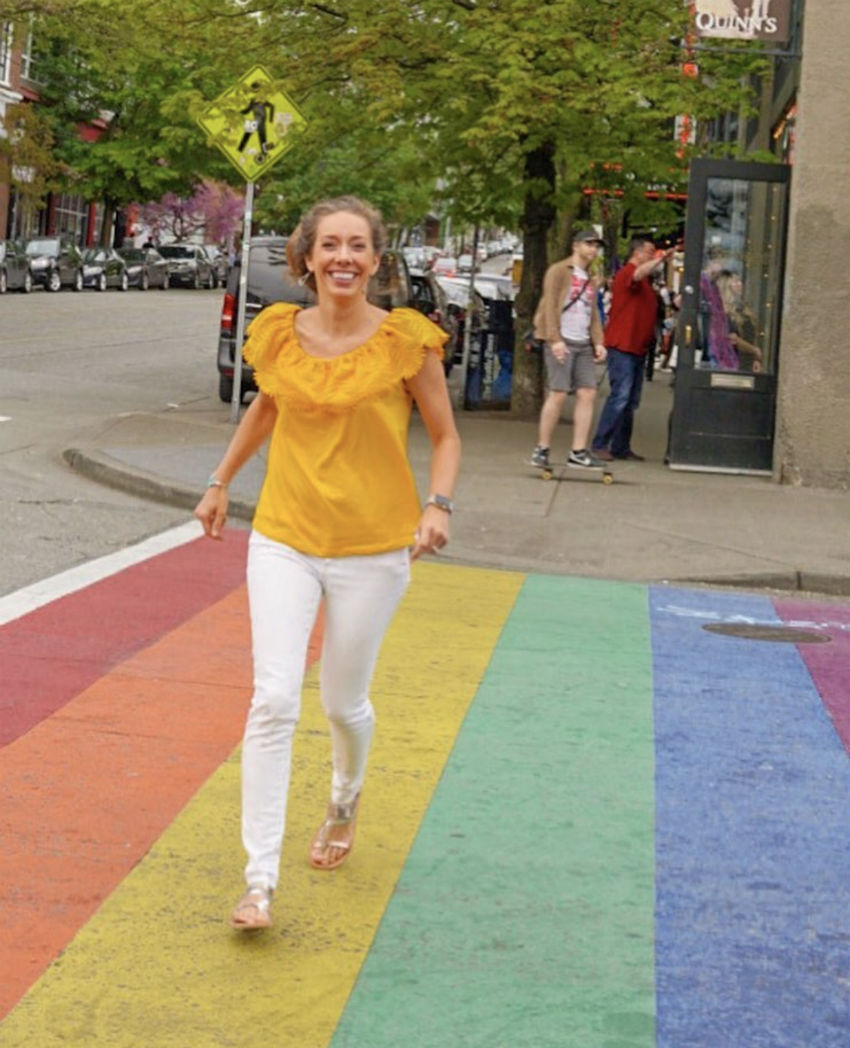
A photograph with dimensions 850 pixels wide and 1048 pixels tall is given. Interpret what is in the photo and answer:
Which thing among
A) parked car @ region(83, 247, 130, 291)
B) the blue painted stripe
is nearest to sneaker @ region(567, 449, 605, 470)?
the blue painted stripe

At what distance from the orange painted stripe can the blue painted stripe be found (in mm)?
1518

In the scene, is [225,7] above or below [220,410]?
above

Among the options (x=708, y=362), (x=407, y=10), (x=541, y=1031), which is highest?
(x=407, y=10)

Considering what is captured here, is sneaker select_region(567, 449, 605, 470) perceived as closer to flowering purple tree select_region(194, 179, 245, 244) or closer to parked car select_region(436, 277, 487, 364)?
parked car select_region(436, 277, 487, 364)

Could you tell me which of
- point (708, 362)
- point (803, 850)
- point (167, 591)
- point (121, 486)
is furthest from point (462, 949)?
point (708, 362)

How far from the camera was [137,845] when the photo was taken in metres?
5.96

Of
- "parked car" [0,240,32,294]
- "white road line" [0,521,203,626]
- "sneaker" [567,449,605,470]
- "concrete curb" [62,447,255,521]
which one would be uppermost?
"parked car" [0,240,32,294]

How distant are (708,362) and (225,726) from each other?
11.5 metres

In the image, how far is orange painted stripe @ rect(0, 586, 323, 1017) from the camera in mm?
5291

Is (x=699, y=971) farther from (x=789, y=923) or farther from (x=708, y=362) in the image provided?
(x=708, y=362)

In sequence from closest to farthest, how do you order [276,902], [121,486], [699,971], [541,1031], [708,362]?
[541,1031] → [699,971] → [276,902] → [121,486] → [708,362]

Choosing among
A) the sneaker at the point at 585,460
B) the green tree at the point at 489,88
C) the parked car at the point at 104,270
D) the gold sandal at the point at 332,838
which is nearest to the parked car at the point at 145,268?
the parked car at the point at 104,270

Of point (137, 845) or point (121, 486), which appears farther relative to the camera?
point (121, 486)

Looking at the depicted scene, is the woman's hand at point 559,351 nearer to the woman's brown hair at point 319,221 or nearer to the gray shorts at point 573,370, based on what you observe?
the gray shorts at point 573,370
